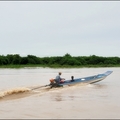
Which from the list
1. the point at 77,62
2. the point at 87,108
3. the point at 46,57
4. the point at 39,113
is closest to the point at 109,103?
the point at 87,108

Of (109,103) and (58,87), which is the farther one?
(58,87)

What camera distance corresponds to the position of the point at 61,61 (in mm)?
59219

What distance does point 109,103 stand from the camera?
11367 millimetres

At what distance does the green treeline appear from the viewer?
5800cm

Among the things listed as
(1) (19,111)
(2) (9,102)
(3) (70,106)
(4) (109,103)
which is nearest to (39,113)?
(1) (19,111)

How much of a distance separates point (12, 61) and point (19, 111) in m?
50.1

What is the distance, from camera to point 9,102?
38.2 feet

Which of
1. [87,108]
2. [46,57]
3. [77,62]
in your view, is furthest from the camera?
[46,57]

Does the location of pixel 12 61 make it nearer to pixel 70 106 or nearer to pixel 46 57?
pixel 46 57

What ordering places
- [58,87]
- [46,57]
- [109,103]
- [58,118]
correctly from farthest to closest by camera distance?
[46,57], [58,87], [109,103], [58,118]

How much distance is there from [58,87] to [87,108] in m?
5.94

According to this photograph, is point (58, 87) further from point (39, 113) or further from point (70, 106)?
point (39, 113)

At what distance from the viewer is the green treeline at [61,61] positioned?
A: 190ft

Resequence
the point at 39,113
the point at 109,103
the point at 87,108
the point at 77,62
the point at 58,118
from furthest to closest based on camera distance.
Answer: the point at 77,62
the point at 109,103
the point at 87,108
the point at 39,113
the point at 58,118
